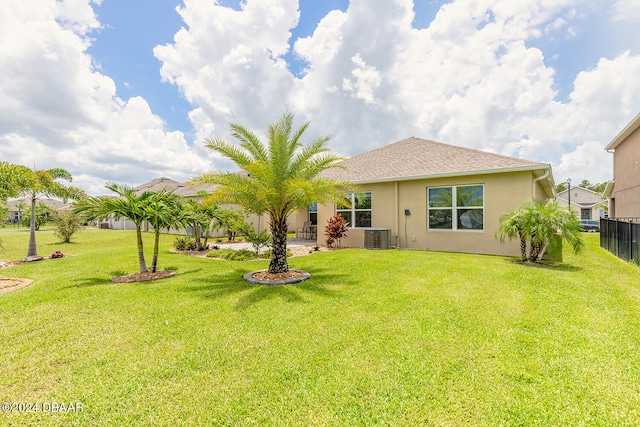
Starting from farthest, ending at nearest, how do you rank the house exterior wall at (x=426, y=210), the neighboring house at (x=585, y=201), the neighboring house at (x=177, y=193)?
the neighboring house at (x=585, y=201) < the neighboring house at (x=177, y=193) < the house exterior wall at (x=426, y=210)

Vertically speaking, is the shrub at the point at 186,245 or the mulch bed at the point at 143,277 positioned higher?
the shrub at the point at 186,245

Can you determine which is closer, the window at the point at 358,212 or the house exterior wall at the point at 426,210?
the house exterior wall at the point at 426,210

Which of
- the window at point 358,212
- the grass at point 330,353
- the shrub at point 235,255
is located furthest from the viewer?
the window at point 358,212

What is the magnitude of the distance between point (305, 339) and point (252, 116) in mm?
14246

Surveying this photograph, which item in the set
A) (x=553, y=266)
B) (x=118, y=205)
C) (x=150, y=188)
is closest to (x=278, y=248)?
(x=118, y=205)

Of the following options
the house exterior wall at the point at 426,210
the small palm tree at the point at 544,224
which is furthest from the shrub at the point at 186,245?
the small palm tree at the point at 544,224

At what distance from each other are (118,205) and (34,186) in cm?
741

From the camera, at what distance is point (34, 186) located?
37.0ft

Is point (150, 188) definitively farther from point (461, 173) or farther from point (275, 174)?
point (461, 173)

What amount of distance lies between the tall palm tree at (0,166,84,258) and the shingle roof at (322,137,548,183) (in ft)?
40.7

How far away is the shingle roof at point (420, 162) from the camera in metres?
10.8

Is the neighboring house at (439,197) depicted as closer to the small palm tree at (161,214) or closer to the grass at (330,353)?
the grass at (330,353)

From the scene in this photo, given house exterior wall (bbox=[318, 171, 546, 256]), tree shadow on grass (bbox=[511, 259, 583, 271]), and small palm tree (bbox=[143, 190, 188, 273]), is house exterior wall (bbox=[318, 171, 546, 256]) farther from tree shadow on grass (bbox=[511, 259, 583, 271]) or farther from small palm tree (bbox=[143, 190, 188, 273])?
small palm tree (bbox=[143, 190, 188, 273])

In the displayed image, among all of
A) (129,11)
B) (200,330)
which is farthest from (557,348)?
(129,11)
